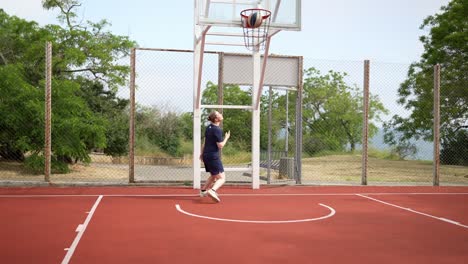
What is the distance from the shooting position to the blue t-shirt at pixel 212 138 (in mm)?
9453

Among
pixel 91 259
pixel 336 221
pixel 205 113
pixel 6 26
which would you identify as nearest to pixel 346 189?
pixel 336 221

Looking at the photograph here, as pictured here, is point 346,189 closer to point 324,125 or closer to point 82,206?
point 82,206

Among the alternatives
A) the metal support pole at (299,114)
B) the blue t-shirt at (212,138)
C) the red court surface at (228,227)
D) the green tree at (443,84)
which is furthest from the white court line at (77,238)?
the green tree at (443,84)

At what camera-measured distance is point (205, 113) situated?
21.2 metres

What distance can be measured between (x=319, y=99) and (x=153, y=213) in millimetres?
36224

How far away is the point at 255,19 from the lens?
32.4 feet

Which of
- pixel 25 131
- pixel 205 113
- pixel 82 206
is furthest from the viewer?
pixel 205 113

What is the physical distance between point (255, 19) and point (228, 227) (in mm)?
4826

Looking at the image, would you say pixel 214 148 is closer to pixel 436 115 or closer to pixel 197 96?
pixel 197 96

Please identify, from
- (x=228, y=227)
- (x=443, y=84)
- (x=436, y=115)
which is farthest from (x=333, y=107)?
(x=228, y=227)

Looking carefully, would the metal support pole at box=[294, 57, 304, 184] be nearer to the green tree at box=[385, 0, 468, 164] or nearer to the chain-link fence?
the chain-link fence

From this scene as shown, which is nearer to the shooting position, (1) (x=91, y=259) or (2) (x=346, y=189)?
(1) (x=91, y=259)

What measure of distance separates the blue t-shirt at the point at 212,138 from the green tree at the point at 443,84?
15.5 meters

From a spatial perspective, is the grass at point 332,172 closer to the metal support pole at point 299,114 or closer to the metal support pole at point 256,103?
the metal support pole at point 299,114
